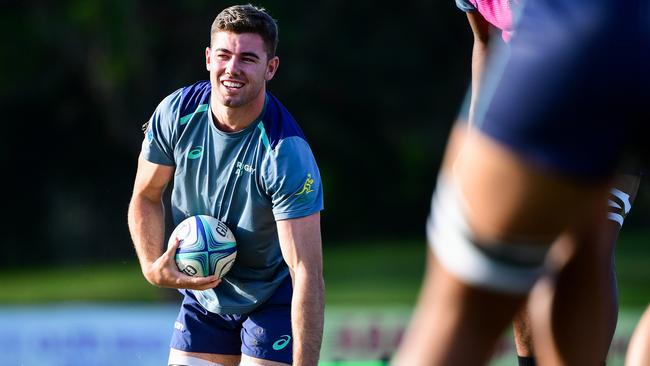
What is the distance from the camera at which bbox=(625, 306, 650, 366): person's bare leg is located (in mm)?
2768

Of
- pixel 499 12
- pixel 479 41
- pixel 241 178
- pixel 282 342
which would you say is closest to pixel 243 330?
pixel 282 342

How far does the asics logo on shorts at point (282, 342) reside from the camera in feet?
16.6

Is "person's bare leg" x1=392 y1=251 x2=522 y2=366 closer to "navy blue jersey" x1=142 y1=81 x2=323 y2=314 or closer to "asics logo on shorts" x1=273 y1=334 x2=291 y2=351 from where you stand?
"navy blue jersey" x1=142 y1=81 x2=323 y2=314

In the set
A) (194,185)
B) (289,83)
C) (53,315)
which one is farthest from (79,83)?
(194,185)

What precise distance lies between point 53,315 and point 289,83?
36.4ft

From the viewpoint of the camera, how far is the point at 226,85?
4.94 metres

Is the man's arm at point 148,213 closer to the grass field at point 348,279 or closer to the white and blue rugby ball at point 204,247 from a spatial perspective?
the white and blue rugby ball at point 204,247

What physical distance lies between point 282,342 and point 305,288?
440mm

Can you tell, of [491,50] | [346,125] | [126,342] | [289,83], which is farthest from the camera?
[346,125]

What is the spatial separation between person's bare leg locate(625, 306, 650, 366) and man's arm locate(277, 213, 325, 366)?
2059 mm

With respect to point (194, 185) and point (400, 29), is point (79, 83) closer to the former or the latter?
point (400, 29)

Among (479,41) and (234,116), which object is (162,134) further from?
(479,41)

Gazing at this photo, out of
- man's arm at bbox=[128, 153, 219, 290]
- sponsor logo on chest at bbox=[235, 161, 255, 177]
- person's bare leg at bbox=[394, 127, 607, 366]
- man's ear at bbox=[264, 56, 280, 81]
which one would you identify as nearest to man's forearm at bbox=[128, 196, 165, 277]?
man's arm at bbox=[128, 153, 219, 290]

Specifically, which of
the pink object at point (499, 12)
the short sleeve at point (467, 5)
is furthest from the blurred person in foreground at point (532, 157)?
the short sleeve at point (467, 5)
